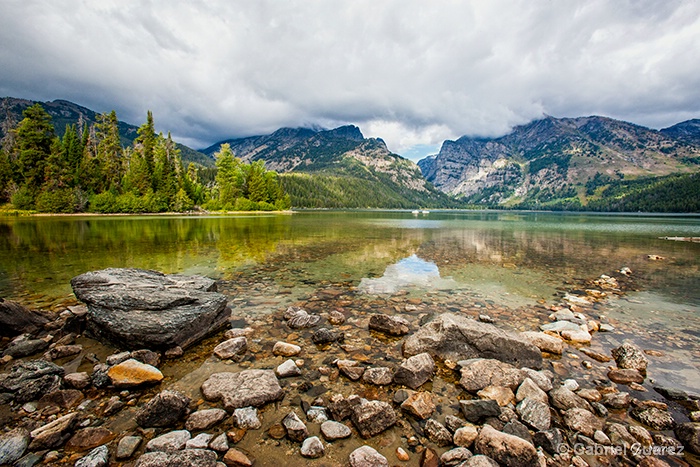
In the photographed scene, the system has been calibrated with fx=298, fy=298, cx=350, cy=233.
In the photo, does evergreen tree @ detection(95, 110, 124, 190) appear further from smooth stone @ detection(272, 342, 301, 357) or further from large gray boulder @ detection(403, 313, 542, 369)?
large gray boulder @ detection(403, 313, 542, 369)

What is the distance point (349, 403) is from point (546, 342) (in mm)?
6847

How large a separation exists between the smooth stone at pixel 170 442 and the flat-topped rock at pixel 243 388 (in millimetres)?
1026

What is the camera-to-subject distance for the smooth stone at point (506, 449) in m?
4.86

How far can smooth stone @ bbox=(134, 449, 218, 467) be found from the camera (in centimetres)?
→ 450

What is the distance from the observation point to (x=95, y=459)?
4.73 m

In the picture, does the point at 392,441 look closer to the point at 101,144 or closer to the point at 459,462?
the point at 459,462

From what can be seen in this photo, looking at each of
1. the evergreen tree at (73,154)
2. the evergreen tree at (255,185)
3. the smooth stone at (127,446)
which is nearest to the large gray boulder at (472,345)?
the smooth stone at (127,446)

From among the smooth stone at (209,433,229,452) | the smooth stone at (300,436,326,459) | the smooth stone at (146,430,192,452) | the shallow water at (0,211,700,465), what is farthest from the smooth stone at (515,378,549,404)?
the smooth stone at (146,430,192,452)

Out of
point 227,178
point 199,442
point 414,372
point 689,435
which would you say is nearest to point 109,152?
point 227,178

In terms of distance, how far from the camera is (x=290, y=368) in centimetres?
772

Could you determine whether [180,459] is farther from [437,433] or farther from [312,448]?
[437,433]

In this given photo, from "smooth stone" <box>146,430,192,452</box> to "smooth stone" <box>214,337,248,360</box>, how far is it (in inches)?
123

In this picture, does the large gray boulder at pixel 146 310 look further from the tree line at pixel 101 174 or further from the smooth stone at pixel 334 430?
the tree line at pixel 101 174

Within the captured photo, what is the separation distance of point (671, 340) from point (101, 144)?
141516mm
